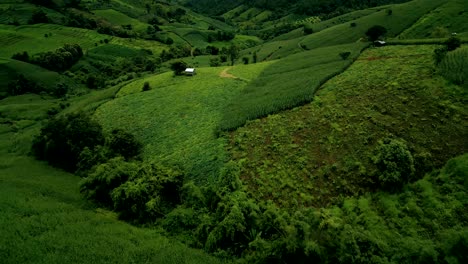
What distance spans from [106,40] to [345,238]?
18694cm

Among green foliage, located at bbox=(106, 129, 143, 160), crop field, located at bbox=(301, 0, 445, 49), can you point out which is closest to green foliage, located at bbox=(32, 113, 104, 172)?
green foliage, located at bbox=(106, 129, 143, 160)

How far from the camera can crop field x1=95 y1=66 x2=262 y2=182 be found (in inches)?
2104

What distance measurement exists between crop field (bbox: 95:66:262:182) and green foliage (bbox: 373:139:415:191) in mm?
22834

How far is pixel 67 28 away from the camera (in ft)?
620

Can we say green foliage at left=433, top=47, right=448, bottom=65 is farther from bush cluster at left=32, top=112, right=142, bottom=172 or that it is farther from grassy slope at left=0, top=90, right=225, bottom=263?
bush cluster at left=32, top=112, right=142, bottom=172

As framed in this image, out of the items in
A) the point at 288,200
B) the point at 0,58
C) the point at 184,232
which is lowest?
the point at 184,232

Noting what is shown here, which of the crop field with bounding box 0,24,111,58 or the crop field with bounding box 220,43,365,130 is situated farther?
the crop field with bounding box 0,24,111,58

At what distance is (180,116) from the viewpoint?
7125cm

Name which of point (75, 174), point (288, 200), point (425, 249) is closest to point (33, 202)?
point (75, 174)

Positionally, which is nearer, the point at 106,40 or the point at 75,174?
the point at 75,174

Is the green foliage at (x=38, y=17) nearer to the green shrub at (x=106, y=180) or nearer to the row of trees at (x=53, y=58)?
the row of trees at (x=53, y=58)

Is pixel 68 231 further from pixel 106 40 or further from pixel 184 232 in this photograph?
pixel 106 40

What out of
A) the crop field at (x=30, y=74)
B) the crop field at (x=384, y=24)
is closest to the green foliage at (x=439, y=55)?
the crop field at (x=384, y=24)

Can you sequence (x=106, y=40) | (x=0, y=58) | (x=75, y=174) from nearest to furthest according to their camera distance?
(x=75, y=174) < (x=0, y=58) < (x=106, y=40)
